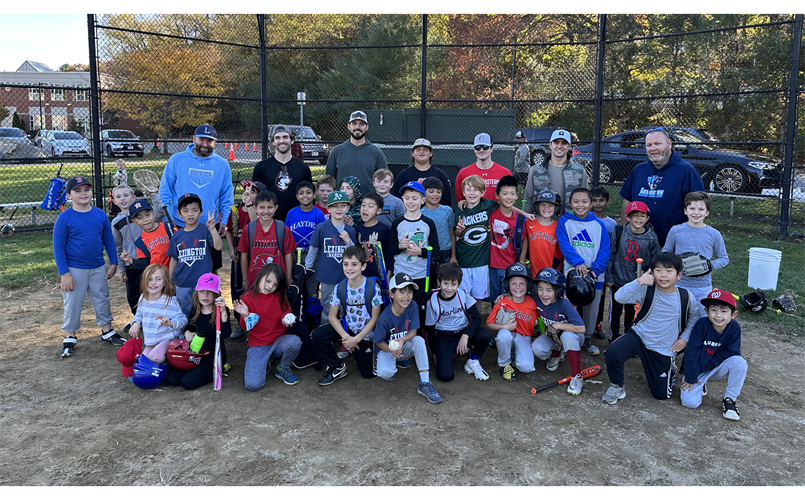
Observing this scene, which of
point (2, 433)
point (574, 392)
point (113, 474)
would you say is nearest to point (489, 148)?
point (574, 392)

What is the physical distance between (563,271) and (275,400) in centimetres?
287

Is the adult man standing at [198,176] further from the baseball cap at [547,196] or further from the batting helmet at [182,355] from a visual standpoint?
the baseball cap at [547,196]

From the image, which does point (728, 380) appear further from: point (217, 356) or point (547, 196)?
point (217, 356)

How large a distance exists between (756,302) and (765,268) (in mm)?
977

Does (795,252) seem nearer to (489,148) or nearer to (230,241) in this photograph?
(489,148)

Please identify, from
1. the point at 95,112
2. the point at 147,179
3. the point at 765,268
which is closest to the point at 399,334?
the point at 765,268

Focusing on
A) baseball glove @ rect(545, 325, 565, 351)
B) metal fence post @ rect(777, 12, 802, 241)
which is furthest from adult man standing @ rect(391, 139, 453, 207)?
metal fence post @ rect(777, 12, 802, 241)

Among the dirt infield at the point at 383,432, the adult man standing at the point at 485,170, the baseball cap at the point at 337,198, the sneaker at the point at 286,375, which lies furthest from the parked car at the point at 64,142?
the sneaker at the point at 286,375

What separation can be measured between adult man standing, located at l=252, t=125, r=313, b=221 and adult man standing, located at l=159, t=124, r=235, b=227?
0.41 m

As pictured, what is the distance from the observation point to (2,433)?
3.78 meters

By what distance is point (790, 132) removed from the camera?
9.39 metres

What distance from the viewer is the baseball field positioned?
3307 millimetres

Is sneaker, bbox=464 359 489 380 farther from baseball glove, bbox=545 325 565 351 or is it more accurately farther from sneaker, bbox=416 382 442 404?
baseball glove, bbox=545 325 565 351

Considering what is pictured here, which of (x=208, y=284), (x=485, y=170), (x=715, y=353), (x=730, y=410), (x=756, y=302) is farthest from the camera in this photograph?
(x=756, y=302)
